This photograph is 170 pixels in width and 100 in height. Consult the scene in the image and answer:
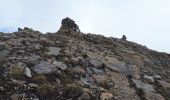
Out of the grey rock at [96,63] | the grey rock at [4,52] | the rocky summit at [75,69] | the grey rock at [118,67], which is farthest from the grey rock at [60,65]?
the grey rock at [118,67]

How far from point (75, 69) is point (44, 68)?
1.67 m

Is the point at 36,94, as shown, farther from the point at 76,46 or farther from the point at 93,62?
the point at 76,46

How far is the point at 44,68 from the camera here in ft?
61.6

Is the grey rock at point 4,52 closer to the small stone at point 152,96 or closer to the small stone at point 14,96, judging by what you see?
the small stone at point 14,96

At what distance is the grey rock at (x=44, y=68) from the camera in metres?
18.4

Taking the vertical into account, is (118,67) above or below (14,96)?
above

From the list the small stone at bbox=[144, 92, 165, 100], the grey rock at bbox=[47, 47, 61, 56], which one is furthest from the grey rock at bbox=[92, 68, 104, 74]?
the small stone at bbox=[144, 92, 165, 100]

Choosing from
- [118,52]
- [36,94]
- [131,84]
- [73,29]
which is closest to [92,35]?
[73,29]

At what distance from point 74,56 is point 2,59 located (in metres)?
4.09

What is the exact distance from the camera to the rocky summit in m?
17.0

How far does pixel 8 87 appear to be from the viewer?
16500 millimetres

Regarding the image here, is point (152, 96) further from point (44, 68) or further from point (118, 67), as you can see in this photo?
point (44, 68)

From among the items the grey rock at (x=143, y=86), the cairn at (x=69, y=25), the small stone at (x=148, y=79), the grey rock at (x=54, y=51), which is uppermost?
the cairn at (x=69, y=25)

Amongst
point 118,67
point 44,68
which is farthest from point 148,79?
point 44,68
